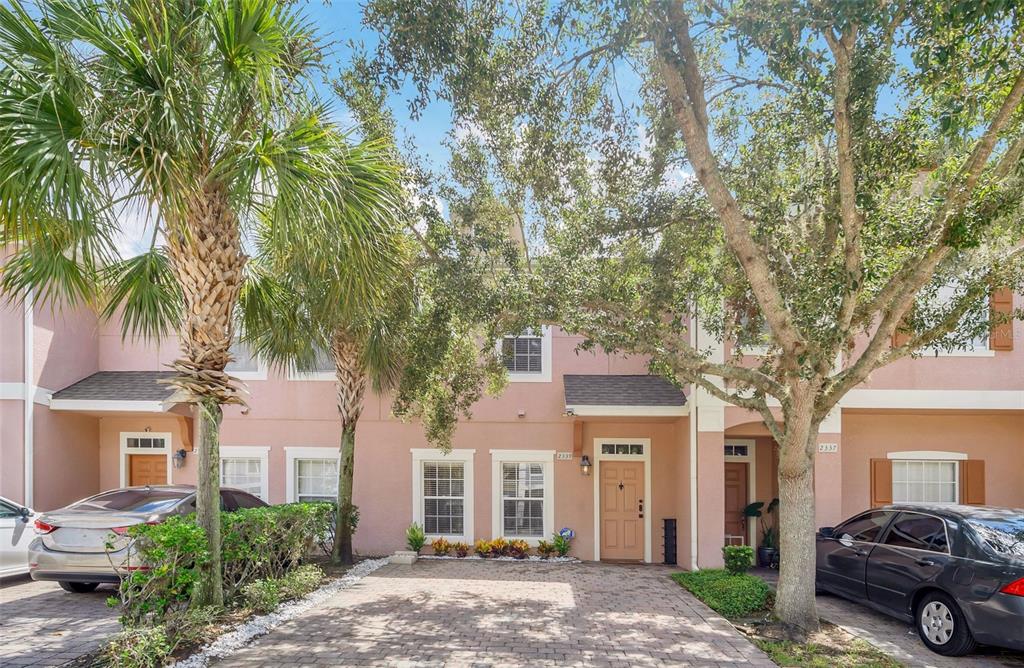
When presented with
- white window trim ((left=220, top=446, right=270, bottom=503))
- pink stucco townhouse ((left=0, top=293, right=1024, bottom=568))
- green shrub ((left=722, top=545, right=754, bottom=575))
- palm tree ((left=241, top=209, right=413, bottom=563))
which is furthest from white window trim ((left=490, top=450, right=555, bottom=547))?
white window trim ((left=220, top=446, right=270, bottom=503))

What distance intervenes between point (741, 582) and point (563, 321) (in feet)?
14.9

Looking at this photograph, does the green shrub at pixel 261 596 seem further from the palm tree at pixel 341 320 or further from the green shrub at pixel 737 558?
the green shrub at pixel 737 558

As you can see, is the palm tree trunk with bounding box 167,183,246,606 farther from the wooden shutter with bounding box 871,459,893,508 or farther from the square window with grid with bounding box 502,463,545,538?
the wooden shutter with bounding box 871,459,893,508

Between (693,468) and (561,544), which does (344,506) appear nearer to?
(561,544)

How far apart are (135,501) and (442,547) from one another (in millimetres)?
5898

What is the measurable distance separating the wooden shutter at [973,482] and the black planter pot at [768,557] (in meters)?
3.77

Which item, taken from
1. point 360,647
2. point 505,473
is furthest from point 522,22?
point 505,473

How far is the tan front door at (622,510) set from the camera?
13.8 meters

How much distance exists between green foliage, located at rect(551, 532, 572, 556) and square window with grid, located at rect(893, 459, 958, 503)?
6500 millimetres

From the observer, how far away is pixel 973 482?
12875mm

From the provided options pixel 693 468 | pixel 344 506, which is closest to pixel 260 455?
pixel 344 506

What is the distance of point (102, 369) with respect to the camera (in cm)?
1470

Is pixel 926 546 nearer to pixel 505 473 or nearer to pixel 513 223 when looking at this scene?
pixel 513 223

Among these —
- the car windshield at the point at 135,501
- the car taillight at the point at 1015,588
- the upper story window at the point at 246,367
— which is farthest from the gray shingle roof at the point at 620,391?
the car windshield at the point at 135,501
